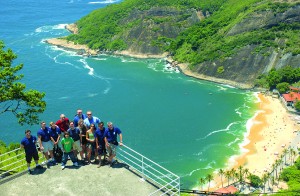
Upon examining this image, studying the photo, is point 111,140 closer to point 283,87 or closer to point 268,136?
point 268,136

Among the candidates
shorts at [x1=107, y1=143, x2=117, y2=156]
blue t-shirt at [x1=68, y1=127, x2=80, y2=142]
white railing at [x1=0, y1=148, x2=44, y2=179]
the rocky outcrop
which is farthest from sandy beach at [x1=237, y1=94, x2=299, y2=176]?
blue t-shirt at [x1=68, y1=127, x2=80, y2=142]

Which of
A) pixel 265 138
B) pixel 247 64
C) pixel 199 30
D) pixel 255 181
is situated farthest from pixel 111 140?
pixel 199 30

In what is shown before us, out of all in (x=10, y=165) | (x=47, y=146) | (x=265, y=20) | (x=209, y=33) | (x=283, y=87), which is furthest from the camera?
(x=209, y=33)

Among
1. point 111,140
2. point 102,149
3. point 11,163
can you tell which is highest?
point 111,140

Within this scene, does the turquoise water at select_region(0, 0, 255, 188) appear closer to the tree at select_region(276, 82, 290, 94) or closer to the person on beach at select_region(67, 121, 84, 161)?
the tree at select_region(276, 82, 290, 94)

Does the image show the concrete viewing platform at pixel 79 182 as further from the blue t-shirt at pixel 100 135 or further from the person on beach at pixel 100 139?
the blue t-shirt at pixel 100 135

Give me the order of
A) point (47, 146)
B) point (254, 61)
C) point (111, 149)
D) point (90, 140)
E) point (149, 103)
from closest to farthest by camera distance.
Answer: point (111, 149), point (90, 140), point (47, 146), point (149, 103), point (254, 61)

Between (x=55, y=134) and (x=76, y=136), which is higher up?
(x=55, y=134)

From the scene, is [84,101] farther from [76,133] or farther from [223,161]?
[76,133]
